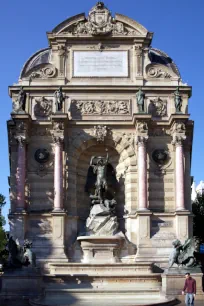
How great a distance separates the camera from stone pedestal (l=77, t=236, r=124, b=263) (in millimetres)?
Answer: 25938

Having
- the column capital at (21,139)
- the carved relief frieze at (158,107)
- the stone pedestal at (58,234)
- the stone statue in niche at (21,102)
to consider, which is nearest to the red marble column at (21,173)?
Answer: the column capital at (21,139)

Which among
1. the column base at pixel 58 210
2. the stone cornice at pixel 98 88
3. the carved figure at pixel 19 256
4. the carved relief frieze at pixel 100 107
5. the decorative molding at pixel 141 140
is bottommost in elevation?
the carved figure at pixel 19 256

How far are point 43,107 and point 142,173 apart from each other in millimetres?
6597

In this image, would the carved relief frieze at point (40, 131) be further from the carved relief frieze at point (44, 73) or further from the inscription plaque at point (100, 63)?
the inscription plaque at point (100, 63)

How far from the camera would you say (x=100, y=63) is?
2942 centimetres

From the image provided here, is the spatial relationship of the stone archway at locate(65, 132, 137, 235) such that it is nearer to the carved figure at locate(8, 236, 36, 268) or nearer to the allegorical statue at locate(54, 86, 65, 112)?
the allegorical statue at locate(54, 86, 65, 112)

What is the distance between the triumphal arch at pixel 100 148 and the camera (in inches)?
1039

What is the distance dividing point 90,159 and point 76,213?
3.31m

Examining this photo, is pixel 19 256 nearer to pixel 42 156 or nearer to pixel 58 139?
pixel 42 156

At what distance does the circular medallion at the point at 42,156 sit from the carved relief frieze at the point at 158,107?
6.11 metres

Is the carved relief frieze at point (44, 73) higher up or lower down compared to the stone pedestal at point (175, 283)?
higher up

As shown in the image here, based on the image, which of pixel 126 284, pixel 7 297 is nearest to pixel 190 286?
pixel 126 284

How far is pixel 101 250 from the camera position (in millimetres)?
26031

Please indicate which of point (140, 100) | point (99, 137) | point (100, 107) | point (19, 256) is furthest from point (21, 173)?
point (140, 100)
